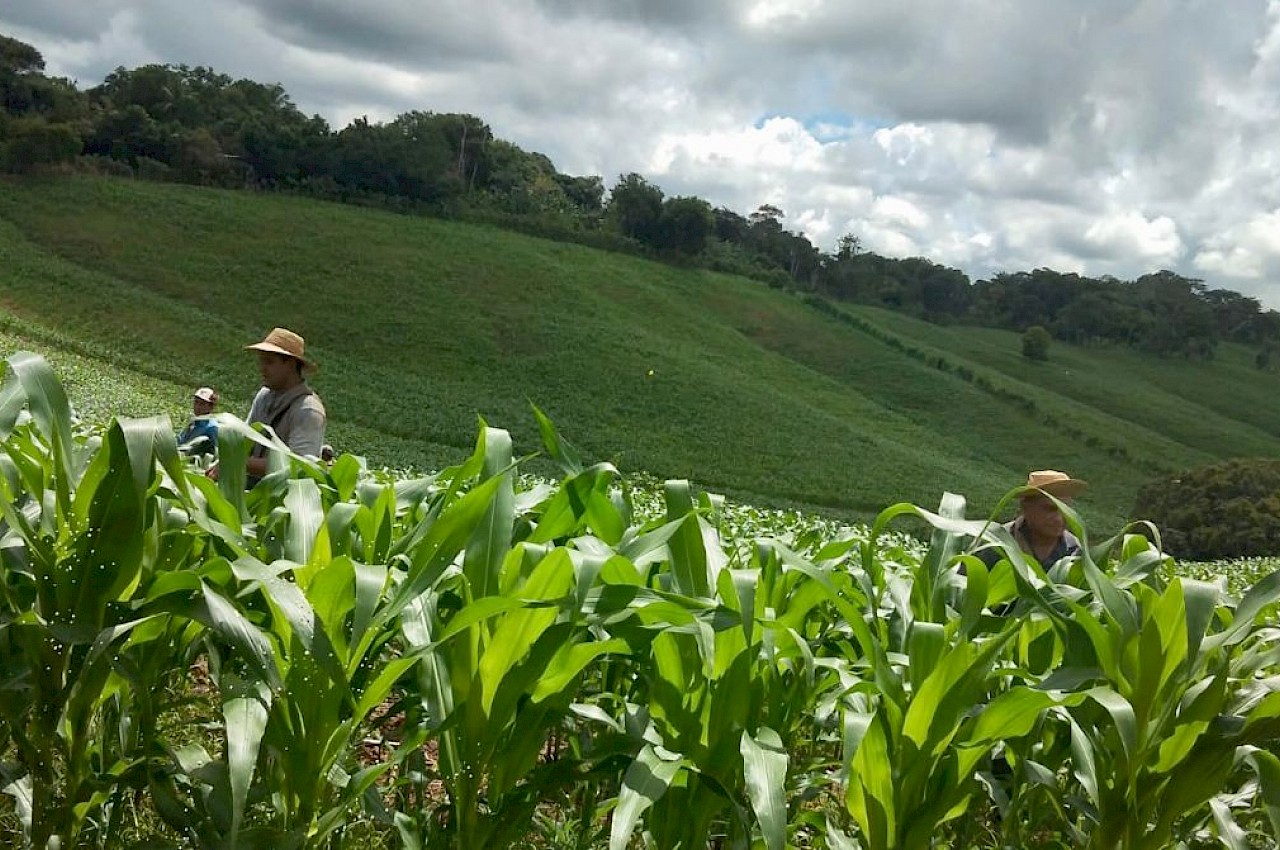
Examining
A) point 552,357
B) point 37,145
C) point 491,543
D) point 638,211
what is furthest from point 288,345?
point 638,211

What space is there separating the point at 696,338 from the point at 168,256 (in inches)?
915

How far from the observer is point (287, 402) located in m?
4.40

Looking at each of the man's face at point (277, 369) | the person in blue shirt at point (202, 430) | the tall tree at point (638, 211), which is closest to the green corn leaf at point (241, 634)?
the person in blue shirt at point (202, 430)

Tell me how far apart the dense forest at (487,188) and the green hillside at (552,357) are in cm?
312

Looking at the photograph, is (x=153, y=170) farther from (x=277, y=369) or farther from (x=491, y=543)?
(x=491, y=543)

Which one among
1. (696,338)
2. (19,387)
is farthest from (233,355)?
(19,387)

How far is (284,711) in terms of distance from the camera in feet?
5.04

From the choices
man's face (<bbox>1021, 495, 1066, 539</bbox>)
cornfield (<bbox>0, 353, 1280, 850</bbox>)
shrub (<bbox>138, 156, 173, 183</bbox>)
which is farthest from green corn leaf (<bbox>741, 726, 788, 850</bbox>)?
shrub (<bbox>138, 156, 173, 183</bbox>)

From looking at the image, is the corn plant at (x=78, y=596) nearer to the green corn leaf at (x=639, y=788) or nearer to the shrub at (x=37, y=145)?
the green corn leaf at (x=639, y=788)

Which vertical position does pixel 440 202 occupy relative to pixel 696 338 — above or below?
above

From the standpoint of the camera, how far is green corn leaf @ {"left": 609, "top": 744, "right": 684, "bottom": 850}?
1367 millimetres

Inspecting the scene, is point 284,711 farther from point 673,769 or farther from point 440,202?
point 440,202

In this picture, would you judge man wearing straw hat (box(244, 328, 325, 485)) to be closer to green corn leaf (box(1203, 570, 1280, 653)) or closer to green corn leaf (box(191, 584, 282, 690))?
green corn leaf (box(191, 584, 282, 690))

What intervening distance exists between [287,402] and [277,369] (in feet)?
0.57
